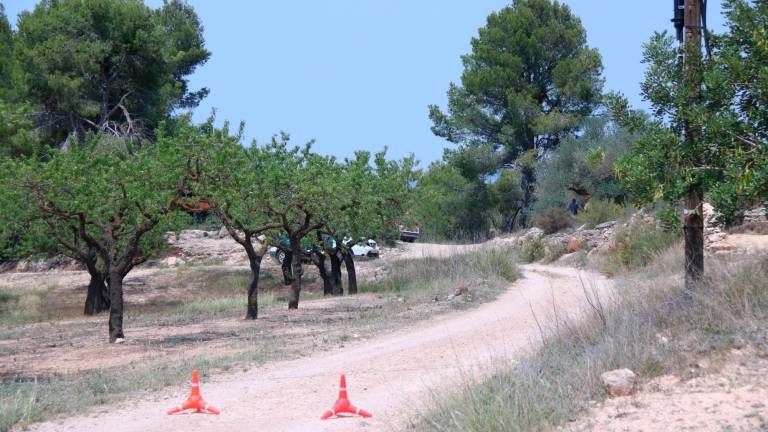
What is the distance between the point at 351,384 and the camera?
11.0 meters

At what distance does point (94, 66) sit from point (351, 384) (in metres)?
32.6

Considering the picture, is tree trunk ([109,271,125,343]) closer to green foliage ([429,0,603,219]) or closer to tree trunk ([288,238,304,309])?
tree trunk ([288,238,304,309])

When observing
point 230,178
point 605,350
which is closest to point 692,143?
point 605,350

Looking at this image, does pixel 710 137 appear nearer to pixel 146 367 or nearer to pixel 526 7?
pixel 146 367

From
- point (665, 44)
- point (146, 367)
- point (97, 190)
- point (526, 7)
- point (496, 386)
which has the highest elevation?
point (526, 7)

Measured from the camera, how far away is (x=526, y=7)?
1991 inches

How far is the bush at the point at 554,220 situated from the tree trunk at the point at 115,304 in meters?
29.0

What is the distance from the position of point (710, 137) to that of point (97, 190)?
541 inches

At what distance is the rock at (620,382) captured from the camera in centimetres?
700

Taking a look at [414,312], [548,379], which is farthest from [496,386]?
[414,312]

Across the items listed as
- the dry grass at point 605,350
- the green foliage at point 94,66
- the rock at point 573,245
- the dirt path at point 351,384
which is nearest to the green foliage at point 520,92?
the rock at point 573,245

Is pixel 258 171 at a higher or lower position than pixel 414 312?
higher

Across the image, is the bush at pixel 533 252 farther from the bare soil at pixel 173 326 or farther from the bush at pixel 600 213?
the bare soil at pixel 173 326

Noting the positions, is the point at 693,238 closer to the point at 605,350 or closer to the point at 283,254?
the point at 605,350
